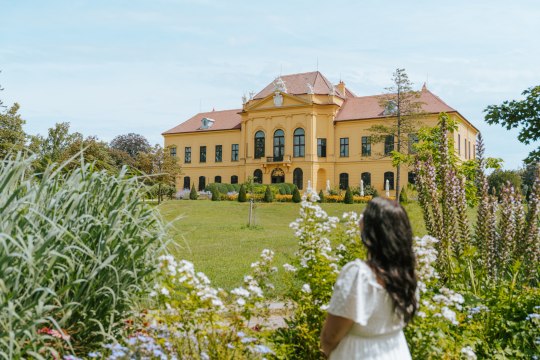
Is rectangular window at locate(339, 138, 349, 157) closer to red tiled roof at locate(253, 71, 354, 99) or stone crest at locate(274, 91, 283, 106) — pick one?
red tiled roof at locate(253, 71, 354, 99)

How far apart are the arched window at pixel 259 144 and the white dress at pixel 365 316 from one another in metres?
43.6

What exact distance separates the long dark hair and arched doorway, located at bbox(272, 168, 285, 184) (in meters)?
42.3

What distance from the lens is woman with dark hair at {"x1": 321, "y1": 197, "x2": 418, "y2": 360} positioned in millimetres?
2152

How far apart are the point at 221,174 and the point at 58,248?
46.2 m

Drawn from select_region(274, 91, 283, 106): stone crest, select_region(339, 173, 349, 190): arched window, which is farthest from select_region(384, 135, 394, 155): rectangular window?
select_region(274, 91, 283, 106): stone crest

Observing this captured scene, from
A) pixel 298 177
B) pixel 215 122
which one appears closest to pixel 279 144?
pixel 298 177

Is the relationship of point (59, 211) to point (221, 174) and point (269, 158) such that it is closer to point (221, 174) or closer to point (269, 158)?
point (269, 158)

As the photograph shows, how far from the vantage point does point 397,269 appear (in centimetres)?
221

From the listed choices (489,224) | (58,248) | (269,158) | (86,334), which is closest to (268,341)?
(86,334)

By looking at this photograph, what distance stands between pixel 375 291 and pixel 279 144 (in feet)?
142

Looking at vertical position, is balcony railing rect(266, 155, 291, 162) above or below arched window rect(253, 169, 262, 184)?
above

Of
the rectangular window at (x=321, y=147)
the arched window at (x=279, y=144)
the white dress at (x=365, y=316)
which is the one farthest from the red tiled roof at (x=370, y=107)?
the white dress at (x=365, y=316)

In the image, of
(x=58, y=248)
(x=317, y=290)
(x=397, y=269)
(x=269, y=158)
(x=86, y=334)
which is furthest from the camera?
(x=269, y=158)

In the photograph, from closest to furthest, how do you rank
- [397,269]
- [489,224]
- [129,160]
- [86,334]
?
1. [397,269]
2. [86,334]
3. [489,224]
4. [129,160]
